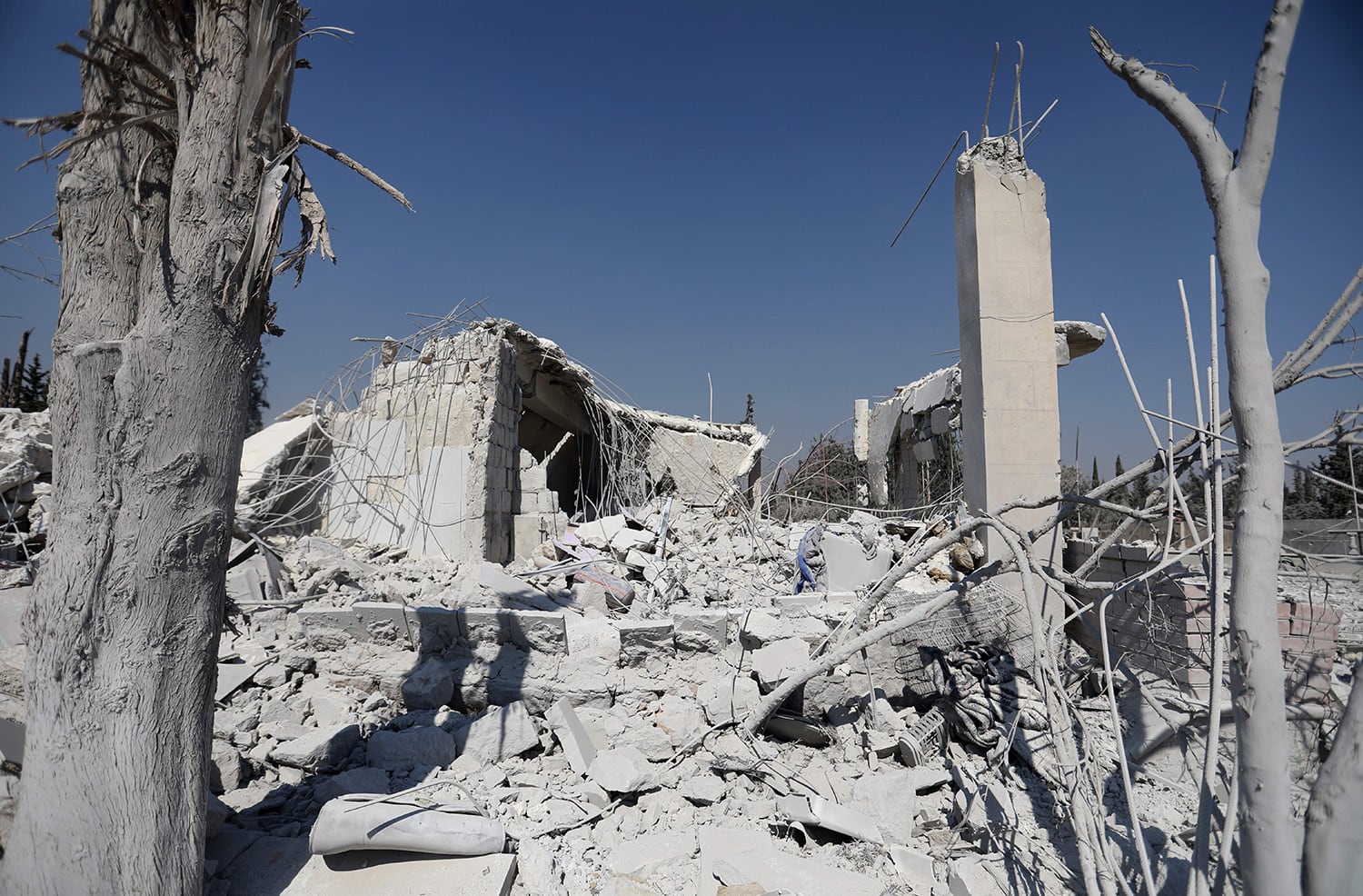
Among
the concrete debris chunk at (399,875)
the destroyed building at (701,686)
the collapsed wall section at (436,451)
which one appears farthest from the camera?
the collapsed wall section at (436,451)

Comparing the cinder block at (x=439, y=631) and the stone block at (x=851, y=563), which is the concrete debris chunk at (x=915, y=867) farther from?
the stone block at (x=851, y=563)

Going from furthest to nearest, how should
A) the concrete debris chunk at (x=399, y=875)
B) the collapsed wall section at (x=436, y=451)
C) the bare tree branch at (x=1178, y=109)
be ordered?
the collapsed wall section at (x=436, y=451)
the concrete debris chunk at (x=399, y=875)
the bare tree branch at (x=1178, y=109)

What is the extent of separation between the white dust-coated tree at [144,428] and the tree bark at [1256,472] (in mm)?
3157

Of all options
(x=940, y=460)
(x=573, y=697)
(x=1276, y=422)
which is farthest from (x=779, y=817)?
(x=940, y=460)

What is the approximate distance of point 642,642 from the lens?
4.32 m

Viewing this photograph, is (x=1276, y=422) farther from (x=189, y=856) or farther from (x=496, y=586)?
(x=496, y=586)

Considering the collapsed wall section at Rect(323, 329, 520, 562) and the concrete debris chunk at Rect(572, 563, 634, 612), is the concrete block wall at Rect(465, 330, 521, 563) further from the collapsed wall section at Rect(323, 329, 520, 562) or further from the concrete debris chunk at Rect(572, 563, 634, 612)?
the concrete debris chunk at Rect(572, 563, 634, 612)

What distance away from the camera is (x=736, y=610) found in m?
4.67

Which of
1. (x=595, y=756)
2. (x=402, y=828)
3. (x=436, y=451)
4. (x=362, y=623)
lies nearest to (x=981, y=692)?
(x=595, y=756)

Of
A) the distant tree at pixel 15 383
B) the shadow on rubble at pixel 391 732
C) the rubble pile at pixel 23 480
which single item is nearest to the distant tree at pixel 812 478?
the shadow on rubble at pixel 391 732

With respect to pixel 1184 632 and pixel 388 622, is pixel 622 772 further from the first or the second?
pixel 1184 632

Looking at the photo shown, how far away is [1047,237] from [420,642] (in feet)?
19.2

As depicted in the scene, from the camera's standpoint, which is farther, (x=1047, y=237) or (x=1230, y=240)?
(x=1047, y=237)

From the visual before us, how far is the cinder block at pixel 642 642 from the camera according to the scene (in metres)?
4.30
